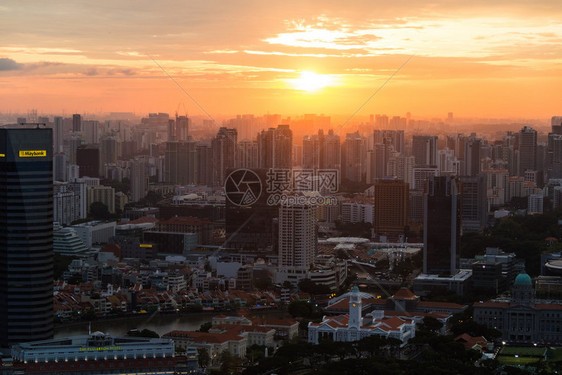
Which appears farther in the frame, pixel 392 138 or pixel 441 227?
pixel 392 138

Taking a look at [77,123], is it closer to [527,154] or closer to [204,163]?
[204,163]

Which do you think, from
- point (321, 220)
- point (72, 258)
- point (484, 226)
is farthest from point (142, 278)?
point (484, 226)

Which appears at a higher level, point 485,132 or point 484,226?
point 485,132

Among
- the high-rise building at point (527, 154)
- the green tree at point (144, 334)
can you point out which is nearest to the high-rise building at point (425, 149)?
the high-rise building at point (527, 154)

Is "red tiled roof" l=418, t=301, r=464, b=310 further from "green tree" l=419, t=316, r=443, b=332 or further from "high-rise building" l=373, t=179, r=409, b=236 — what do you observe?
"high-rise building" l=373, t=179, r=409, b=236

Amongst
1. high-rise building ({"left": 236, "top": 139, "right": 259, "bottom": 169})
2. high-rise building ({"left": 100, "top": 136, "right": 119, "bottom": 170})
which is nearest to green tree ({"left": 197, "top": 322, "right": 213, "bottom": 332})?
high-rise building ({"left": 236, "top": 139, "right": 259, "bottom": 169})

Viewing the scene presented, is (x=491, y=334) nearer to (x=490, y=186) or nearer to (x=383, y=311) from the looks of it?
(x=383, y=311)

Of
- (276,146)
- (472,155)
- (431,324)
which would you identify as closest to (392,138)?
(472,155)
